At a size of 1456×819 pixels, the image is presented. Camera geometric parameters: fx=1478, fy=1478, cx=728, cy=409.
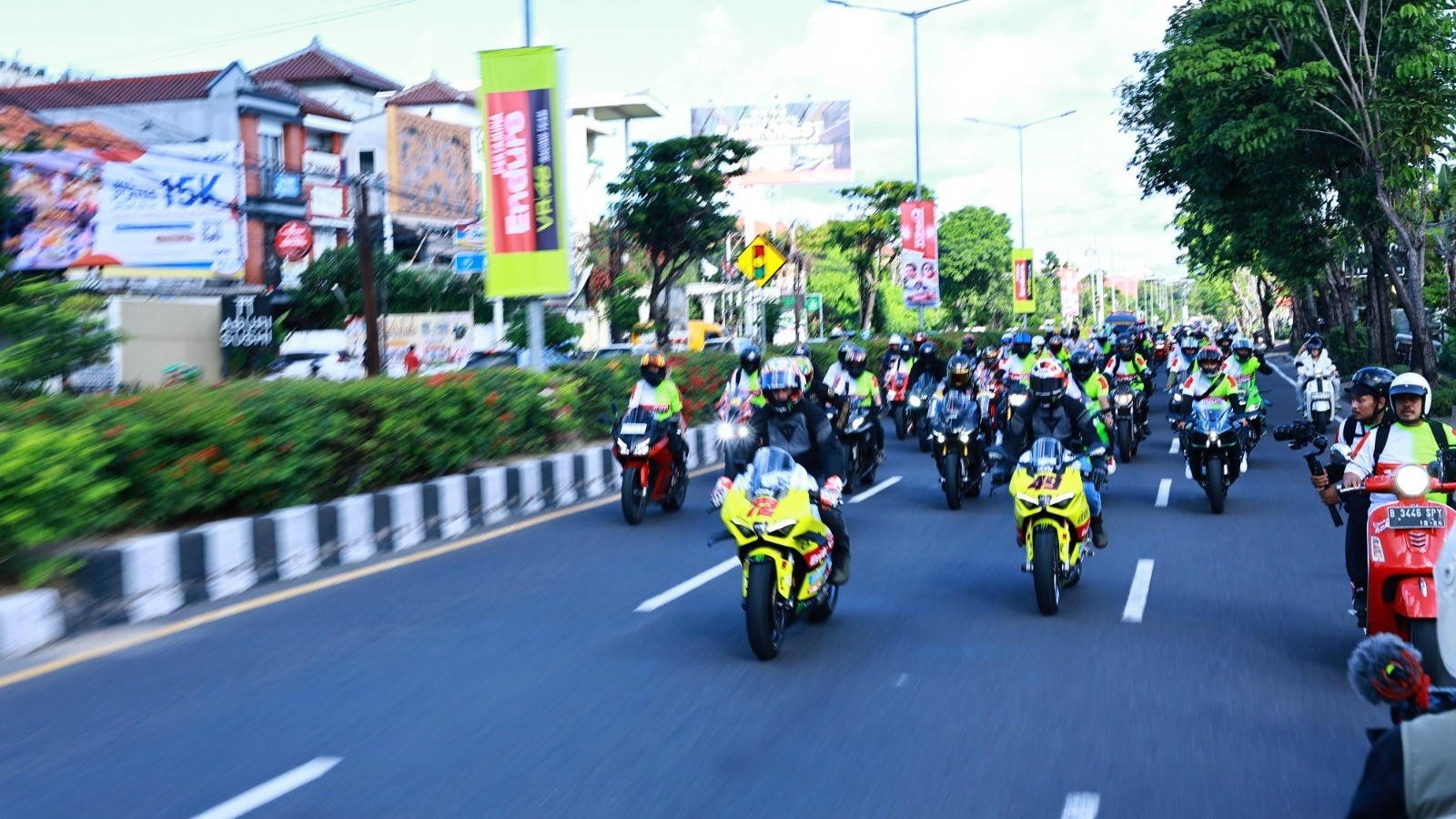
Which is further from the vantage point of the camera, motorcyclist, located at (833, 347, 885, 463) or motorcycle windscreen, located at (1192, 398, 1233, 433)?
motorcyclist, located at (833, 347, 885, 463)

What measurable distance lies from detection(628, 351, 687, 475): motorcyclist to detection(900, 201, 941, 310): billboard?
2262 centimetres

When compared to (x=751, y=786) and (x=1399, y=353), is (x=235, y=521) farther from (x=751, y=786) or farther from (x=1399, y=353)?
(x=1399, y=353)

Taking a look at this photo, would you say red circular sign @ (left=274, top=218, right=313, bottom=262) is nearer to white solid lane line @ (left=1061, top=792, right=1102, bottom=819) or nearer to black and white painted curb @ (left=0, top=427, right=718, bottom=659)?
black and white painted curb @ (left=0, top=427, right=718, bottom=659)

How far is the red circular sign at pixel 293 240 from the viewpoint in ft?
128

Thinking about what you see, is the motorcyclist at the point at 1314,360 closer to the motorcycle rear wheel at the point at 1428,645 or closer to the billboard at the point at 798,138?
the motorcycle rear wheel at the point at 1428,645

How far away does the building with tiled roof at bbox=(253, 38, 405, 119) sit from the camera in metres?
53.8

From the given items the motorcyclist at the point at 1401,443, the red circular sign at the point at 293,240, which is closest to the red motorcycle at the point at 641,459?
the motorcyclist at the point at 1401,443

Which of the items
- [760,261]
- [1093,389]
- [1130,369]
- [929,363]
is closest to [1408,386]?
[1093,389]

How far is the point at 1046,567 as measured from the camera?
882 centimetres

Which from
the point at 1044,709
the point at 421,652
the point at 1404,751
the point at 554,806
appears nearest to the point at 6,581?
the point at 421,652

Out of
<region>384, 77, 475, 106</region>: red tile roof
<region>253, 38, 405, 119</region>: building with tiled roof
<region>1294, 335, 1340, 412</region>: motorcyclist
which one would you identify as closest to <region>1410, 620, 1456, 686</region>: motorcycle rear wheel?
<region>1294, 335, 1340, 412</region>: motorcyclist

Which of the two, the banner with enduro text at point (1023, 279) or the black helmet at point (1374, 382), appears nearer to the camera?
the black helmet at point (1374, 382)

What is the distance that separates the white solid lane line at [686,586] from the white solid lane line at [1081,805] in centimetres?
426

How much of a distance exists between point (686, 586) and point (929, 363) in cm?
1019
